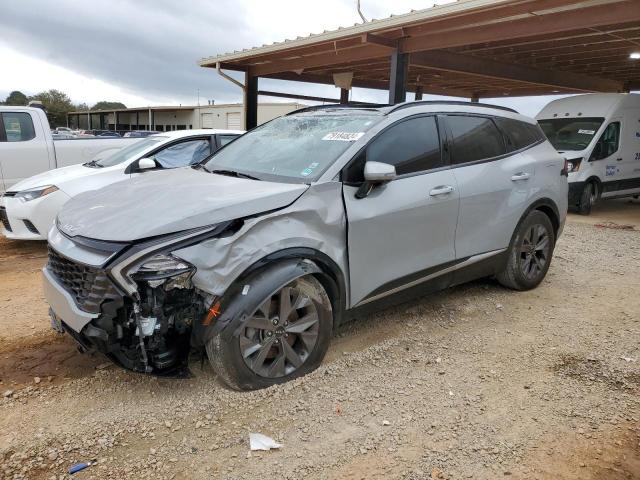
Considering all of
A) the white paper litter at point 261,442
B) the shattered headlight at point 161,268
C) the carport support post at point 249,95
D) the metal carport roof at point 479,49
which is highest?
the metal carport roof at point 479,49

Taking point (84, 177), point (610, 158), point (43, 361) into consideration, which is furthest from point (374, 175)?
point (610, 158)

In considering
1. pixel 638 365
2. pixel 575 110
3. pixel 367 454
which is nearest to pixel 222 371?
pixel 367 454

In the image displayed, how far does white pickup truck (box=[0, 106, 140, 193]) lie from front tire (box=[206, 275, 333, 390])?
240 inches

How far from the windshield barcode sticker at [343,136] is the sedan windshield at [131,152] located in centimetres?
372

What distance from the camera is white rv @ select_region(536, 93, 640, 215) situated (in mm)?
10344

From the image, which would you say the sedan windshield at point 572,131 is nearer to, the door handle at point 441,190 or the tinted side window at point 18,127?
the door handle at point 441,190

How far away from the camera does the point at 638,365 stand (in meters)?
3.53

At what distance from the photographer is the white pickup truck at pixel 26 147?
818 cm

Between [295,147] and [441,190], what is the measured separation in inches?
45.9

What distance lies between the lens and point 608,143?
10.6m

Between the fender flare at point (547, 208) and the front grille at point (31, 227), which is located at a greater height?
the fender flare at point (547, 208)

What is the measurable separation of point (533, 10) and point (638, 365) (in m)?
5.92

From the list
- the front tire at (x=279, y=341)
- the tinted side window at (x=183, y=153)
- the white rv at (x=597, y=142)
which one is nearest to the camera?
the front tire at (x=279, y=341)

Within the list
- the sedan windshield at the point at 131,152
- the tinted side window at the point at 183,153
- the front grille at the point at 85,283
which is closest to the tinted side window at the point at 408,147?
the front grille at the point at 85,283
